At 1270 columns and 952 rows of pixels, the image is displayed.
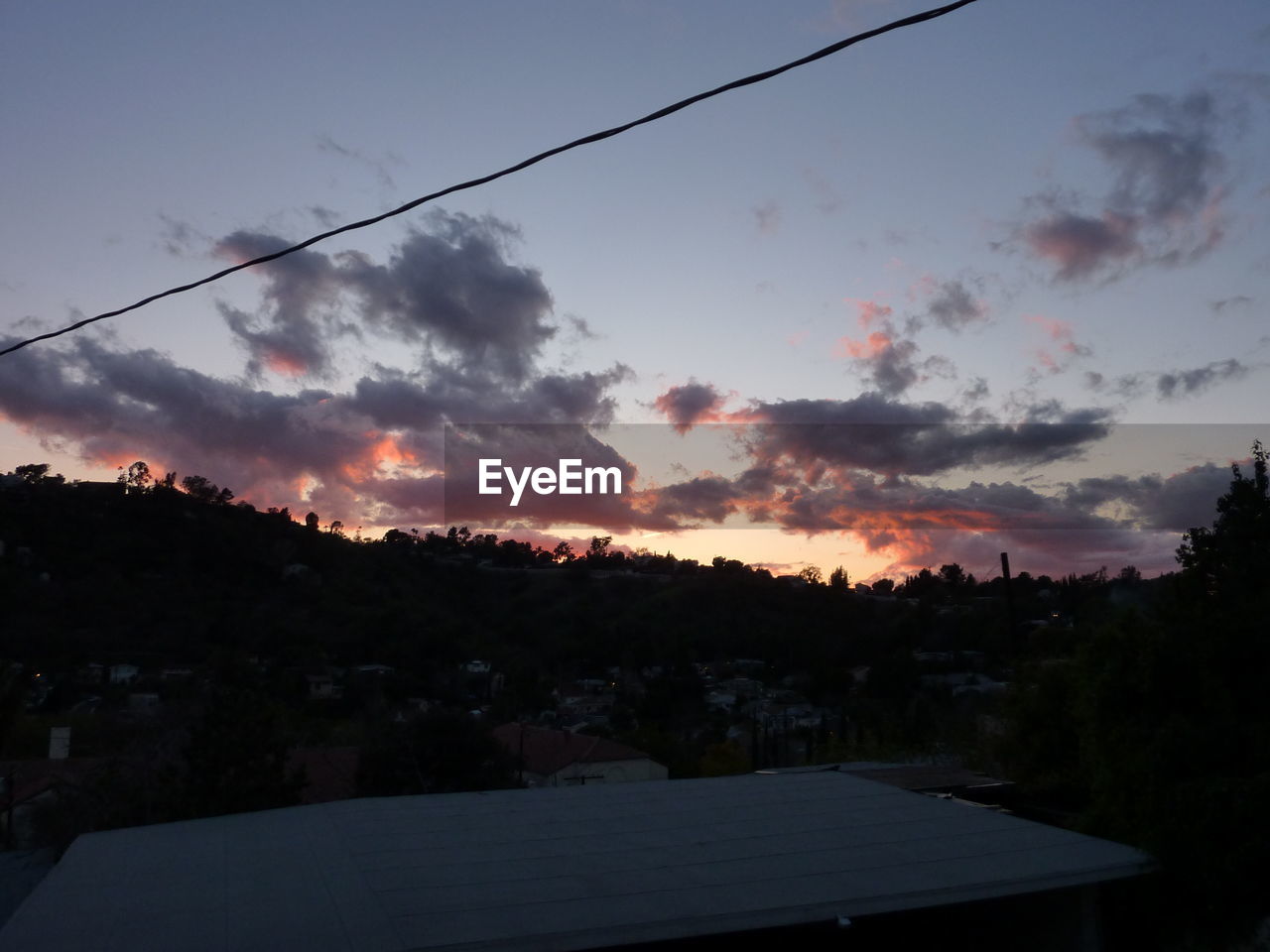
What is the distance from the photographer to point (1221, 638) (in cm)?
841

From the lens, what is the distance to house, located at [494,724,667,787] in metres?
26.1

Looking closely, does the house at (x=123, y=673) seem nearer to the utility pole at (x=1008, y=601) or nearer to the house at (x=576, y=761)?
the house at (x=576, y=761)

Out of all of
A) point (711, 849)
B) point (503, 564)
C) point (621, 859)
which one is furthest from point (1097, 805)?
point (503, 564)

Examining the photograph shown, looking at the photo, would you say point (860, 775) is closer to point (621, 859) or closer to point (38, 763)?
point (621, 859)

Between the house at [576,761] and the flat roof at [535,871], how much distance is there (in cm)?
1580

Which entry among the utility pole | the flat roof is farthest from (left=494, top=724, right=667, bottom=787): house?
the flat roof

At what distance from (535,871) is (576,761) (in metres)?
19.3

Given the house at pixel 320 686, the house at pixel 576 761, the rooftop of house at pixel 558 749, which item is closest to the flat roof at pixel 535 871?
the house at pixel 576 761

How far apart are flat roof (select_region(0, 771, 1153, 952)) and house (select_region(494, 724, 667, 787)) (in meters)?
15.8

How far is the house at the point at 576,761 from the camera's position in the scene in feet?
85.6

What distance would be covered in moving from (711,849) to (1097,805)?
3.53m

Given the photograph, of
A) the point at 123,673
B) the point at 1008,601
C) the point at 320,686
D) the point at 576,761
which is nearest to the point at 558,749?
the point at 576,761

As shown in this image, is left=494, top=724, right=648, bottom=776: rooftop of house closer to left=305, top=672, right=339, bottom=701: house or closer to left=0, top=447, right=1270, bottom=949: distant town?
left=0, top=447, right=1270, bottom=949: distant town

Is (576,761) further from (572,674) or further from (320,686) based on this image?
(572,674)
